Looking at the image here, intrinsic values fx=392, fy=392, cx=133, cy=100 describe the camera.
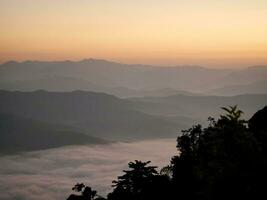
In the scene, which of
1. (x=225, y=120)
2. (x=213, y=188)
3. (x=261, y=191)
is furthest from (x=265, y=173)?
(x=225, y=120)

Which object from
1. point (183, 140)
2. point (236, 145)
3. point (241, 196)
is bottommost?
point (241, 196)

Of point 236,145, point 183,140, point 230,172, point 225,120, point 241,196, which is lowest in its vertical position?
point 241,196

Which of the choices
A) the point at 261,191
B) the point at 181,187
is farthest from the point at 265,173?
the point at 181,187

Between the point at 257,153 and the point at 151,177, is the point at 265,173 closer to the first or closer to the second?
the point at 257,153

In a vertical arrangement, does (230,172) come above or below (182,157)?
below

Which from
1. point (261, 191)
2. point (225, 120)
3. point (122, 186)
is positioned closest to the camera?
point (261, 191)

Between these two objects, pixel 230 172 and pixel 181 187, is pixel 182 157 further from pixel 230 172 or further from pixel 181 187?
pixel 230 172

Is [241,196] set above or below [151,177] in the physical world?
below

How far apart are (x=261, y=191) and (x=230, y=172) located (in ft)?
7.64

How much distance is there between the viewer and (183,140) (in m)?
52.3

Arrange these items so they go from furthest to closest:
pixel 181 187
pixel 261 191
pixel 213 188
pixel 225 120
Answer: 1. pixel 181 187
2. pixel 225 120
3. pixel 213 188
4. pixel 261 191

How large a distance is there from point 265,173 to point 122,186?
17902 millimetres

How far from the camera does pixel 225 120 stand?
29391mm

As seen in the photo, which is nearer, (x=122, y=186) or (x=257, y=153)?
(x=257, y=153)
